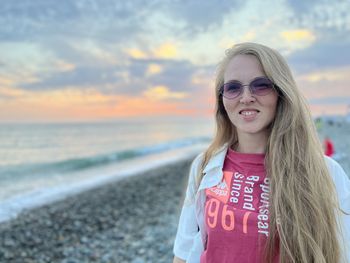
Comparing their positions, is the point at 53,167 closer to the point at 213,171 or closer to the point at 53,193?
the point at 53,193

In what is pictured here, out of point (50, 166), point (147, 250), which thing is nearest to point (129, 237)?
point (147, 250)

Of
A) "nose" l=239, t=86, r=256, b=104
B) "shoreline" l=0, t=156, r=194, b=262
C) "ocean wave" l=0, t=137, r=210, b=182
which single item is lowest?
"ocean wave" l=0, t=137, r=210, b=182

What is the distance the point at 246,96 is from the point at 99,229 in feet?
26.7

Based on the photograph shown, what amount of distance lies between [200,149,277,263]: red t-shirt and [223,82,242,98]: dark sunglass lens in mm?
440

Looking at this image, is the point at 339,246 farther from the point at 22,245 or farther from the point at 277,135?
the point at 22,245

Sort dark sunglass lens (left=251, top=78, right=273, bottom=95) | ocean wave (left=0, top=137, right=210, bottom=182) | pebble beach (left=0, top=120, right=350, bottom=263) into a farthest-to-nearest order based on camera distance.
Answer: ocean wave (left=0, top=137, right=210, bottom=182)
pebble beach (left=0, top=120, right=350, bottom=263)
dark sunglass lens (left=251, top=78, right=273, bottom=95)

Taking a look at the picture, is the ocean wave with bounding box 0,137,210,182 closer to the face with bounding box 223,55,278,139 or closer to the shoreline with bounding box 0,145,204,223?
the shoreline with bounding box 0,145,204,223

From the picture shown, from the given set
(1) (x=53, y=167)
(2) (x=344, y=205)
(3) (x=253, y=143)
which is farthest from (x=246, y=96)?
(1) (x=53, y=167)

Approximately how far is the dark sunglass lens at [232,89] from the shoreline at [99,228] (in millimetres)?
5052

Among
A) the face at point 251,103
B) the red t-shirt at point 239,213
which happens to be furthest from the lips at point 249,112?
the red t-shirt at point 239,213

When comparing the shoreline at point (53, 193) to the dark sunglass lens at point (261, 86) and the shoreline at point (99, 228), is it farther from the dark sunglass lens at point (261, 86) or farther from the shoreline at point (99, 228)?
the dark sunglass lens at point (261, 86)

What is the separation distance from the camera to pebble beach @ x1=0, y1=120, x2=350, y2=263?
7512 millimetres

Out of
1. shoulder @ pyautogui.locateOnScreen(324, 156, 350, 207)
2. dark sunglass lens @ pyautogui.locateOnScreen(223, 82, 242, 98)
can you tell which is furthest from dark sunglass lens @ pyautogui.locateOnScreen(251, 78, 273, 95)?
shoulder @ pyautogui.locateOnScreen(324, 156, 350, 207)

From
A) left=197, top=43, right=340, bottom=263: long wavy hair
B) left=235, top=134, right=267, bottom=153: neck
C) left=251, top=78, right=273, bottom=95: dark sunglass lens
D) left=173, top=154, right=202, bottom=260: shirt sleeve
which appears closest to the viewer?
left=197, top=43, right=340, bottom=263: long wavy hair
